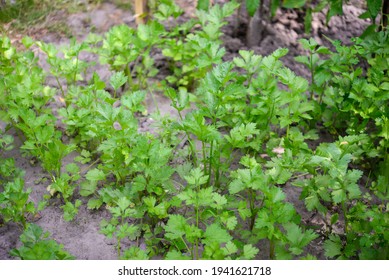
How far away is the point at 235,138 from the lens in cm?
251

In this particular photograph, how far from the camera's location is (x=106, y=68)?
→ 3.52m

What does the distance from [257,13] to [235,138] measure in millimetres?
1370

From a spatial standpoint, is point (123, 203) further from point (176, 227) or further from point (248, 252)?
point (248, 252)

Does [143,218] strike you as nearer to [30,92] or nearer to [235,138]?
[235,138]

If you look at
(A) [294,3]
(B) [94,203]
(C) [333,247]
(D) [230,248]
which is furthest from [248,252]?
(A) [294,3]

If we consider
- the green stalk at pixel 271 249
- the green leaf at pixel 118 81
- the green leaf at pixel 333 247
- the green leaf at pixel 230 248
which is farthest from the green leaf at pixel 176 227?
the green leaf at pixel 118 81

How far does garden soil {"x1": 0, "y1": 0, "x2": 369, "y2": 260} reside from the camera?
2500mm

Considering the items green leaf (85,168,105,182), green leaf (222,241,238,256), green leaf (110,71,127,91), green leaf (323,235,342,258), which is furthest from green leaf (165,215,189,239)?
green leaf (110,71,127,91)

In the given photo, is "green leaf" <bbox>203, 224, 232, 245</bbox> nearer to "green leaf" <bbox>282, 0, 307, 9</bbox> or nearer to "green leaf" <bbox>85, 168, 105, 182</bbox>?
"green leaf" <bbox>85, 168, 105, 182</bbox>

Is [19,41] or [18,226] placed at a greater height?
[19,41]

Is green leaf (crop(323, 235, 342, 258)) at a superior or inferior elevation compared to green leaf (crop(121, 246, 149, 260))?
inferior

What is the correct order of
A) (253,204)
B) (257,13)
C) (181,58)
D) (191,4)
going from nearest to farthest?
(253,204), (181,58), (257,13), (191,4)

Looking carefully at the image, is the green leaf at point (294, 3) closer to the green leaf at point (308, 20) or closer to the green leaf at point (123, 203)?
the green leaf at point (308, 20)

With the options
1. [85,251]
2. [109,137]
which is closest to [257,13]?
[109,137]
